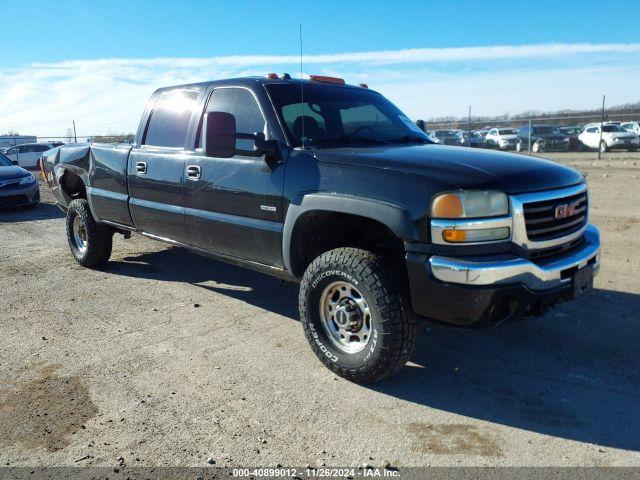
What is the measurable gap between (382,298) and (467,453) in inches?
37.3

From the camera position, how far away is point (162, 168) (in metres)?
4.92

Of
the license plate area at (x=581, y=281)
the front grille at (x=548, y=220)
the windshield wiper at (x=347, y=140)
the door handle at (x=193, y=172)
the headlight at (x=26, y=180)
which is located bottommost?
the license plate area at (x=581, y=281)

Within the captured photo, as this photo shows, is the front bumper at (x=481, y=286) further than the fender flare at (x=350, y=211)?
No

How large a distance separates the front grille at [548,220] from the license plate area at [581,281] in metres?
0.25

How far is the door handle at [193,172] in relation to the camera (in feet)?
14.8

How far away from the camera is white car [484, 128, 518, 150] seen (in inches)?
1095

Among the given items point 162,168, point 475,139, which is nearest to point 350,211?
point 162,168

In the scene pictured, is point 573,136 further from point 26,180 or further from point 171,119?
point 171,119

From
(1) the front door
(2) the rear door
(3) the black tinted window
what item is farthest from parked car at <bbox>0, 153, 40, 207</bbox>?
(3) the black tinted window

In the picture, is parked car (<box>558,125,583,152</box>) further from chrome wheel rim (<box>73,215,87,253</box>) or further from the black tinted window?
the black tinted window

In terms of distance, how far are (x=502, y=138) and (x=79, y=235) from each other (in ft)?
83.1

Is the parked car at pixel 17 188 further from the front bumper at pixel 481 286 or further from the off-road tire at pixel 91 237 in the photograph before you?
the front bumper at pixel 481 286

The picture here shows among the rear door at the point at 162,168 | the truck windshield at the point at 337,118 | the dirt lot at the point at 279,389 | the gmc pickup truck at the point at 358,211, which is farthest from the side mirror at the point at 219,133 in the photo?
the dirt lot at the point at 279,389

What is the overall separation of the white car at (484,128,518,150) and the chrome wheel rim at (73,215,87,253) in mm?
24158
